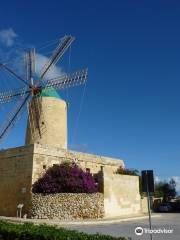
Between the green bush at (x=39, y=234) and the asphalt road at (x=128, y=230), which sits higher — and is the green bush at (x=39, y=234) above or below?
above

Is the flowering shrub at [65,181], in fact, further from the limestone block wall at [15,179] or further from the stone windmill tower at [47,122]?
the stone windmill tower at [47,122]

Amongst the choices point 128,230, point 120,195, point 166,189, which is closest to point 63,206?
point 120,195

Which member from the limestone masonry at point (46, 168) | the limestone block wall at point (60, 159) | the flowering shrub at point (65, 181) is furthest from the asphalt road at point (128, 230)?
the limestone block wall at point (60, 159)

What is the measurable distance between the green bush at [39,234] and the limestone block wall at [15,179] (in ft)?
32.4

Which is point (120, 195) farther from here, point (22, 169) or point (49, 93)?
point (49, 93)

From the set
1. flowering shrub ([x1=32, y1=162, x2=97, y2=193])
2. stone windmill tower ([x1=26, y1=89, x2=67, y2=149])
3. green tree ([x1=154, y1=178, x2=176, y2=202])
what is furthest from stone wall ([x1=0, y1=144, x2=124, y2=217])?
green tree ([x1=154, y1=178, x2=176, y2=202])

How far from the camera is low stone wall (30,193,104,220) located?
18312mm

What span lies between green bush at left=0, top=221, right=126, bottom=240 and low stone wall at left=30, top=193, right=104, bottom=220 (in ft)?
29.4

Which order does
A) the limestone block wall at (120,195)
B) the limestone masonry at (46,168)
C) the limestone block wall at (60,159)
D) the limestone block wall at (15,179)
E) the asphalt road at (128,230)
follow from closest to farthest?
the asphalt road at (128,230) → the limestone masonry at (46,168) → the limestone block wall at (15,179) → the limestone block wall at (60,159) → the limestone block wall at (120,195)

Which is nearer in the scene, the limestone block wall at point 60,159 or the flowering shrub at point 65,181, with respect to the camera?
the flowering shrub at point 65,181

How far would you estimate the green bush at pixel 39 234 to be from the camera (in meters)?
7.54

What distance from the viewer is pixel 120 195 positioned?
23047 mm

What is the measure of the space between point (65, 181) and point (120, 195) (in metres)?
5.22

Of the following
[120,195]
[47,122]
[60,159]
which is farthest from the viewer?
[47,122]
